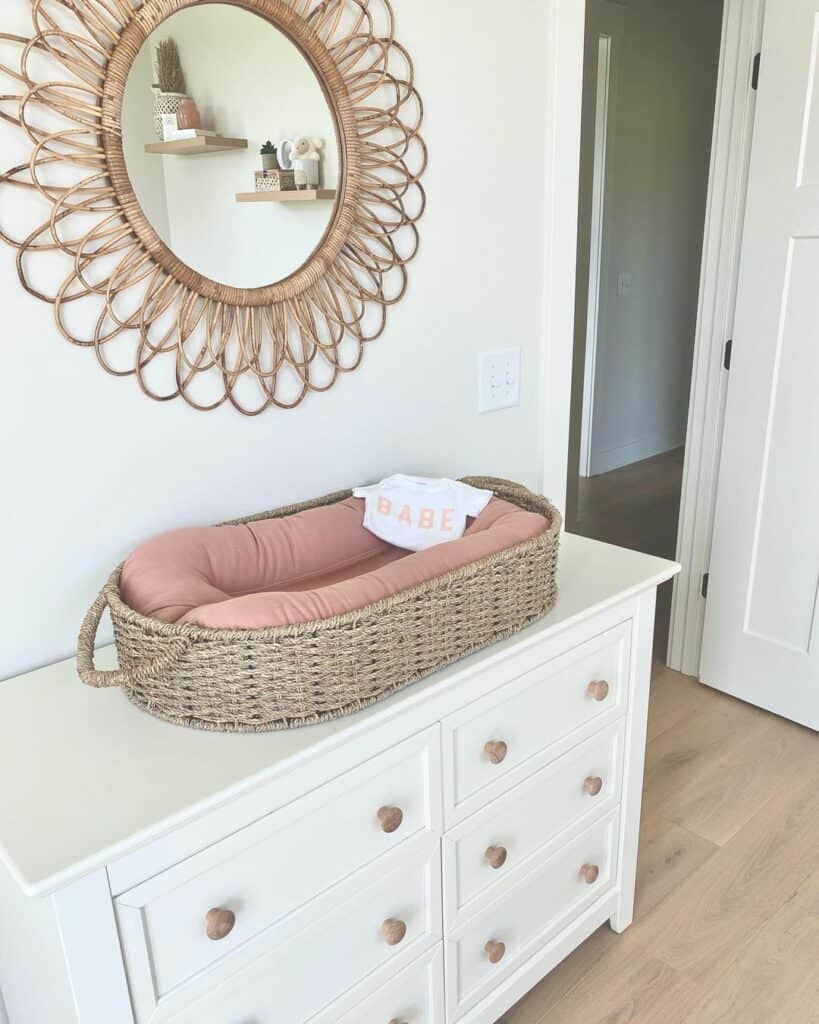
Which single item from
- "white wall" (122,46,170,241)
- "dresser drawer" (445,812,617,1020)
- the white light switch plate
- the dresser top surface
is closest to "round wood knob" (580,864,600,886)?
"dresser drawer" (445,812,617,1020)

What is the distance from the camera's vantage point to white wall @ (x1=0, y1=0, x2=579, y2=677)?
3.69 feet

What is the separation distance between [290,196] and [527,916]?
1238mm

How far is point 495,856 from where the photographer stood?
4.25 ft

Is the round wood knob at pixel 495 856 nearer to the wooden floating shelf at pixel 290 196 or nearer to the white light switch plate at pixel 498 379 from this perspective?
the white light switch plate at pixel 498 379

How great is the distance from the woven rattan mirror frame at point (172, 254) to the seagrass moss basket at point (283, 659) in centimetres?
36

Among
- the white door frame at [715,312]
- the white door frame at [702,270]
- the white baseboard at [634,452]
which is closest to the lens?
the white door frame at [702,270]

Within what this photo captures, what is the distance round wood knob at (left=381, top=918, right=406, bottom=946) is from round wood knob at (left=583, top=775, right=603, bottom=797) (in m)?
0.44

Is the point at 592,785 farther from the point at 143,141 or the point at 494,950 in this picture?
the point at 143,141

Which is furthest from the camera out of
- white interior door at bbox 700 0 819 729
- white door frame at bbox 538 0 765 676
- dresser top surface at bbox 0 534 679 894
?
white interior door at bbox 700 0 819 729

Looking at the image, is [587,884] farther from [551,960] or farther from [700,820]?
[700,820]

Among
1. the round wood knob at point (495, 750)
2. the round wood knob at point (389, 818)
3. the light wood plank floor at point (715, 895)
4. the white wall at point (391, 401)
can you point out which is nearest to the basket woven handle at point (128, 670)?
the white wall at point (391, 401)

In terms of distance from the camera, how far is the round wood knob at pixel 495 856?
129 cm

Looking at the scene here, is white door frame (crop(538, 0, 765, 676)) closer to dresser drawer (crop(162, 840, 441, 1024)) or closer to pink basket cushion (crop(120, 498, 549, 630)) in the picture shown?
pink basket cushion (crop(120, 498, 549, 630))

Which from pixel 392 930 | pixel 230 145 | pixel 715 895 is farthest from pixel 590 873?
pixel 230 145
